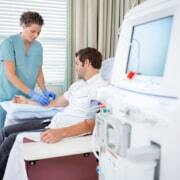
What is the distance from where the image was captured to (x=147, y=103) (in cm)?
83

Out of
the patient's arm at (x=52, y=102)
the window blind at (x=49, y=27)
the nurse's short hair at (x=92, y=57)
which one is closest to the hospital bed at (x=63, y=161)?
the nurse's short hair at (x=92, y=57)

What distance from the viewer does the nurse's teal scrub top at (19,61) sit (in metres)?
2.22

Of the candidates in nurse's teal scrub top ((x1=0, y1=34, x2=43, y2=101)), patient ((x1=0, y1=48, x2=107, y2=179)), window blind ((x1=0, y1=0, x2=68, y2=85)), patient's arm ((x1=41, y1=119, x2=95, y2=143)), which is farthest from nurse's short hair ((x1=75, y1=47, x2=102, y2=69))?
window blind ((x1=0, y1=0, x2=68, y2=85))

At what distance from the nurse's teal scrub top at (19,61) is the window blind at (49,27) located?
0.45 meters

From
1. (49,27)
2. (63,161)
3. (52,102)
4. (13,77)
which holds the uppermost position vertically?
(49,27)

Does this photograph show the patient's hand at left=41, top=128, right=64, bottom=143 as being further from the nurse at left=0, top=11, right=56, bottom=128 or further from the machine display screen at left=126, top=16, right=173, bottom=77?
the nurse at left=0, top=11, right=56, bottom=128

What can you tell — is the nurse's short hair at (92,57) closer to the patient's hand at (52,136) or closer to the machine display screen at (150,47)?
the patient's hand at (52,136)

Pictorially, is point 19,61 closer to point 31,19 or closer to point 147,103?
point 31,19

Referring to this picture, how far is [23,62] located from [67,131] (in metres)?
1.08

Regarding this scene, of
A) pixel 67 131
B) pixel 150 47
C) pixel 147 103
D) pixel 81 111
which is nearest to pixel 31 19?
pixel 81 111

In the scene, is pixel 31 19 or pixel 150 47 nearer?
pixel 150 47

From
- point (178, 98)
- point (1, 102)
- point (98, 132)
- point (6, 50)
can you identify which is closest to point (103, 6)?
point (6, 50)

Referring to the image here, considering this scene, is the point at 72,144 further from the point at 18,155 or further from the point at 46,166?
the point at 18,155

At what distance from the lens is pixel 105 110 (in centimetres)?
107
